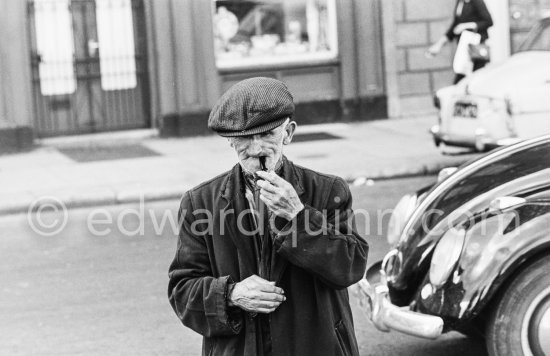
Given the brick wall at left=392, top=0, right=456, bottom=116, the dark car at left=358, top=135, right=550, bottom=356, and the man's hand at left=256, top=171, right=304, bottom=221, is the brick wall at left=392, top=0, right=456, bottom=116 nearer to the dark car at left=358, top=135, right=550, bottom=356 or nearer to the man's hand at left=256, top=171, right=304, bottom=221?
the dark car at left=358, top=135, right=550, bottom=356

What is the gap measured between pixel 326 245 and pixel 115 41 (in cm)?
1396

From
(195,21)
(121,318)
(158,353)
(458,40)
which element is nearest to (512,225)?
(158,353)

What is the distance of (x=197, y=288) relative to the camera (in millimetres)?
3268

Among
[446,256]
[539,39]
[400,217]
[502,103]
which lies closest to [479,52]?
[539,39]

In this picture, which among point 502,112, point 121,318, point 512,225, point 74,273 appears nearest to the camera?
point 512,225

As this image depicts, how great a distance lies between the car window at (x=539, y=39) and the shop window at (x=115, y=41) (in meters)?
6.38

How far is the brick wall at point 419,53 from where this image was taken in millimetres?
17453

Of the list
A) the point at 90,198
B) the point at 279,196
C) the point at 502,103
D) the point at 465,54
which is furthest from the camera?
the point at 465,54

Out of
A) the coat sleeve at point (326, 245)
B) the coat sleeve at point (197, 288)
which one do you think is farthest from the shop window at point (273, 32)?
the coat sleeve at point (326, 245)

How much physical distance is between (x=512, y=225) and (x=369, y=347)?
1597 mm

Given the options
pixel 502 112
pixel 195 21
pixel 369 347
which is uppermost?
pixel 195 21

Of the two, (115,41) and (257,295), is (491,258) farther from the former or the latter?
(115,41)

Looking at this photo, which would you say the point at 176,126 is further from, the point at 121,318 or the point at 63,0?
the point at 121,318

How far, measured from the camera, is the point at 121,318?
7.16 meters
